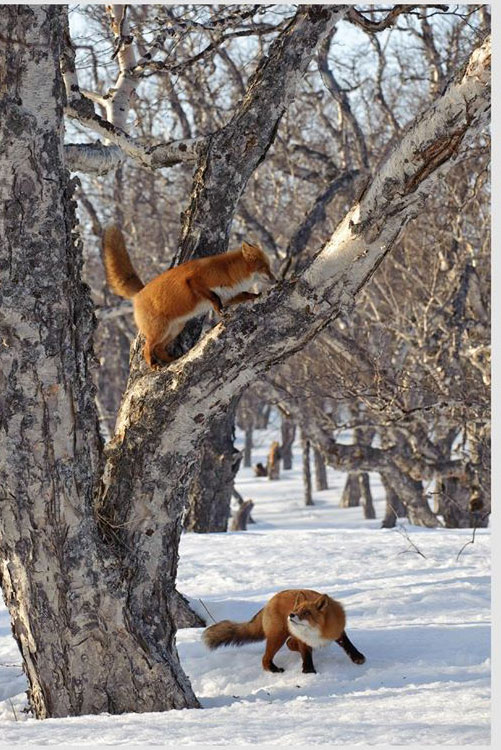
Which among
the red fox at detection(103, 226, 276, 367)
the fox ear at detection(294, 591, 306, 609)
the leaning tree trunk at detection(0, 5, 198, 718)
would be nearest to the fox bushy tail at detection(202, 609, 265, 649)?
the fox ear at detection(294, 591, 306, 609)

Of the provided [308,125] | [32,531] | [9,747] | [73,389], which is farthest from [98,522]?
[308,125]

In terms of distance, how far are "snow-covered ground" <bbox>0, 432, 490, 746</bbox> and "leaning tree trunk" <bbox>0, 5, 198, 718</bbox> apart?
296 mm

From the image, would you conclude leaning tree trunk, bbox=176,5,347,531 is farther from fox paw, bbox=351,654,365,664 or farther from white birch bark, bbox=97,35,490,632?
fox paw, bbox=351,654,365,664

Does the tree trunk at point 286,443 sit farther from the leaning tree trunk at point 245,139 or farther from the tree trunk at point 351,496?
the leaning tree trunk at point 245,139

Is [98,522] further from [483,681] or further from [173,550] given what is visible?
[483,681]

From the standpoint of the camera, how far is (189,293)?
5.23 meters

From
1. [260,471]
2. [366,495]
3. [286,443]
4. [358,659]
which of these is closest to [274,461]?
[286,443]

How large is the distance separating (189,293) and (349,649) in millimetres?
2423

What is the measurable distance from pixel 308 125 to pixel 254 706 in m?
14.4

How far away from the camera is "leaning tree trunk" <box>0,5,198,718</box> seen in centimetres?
442

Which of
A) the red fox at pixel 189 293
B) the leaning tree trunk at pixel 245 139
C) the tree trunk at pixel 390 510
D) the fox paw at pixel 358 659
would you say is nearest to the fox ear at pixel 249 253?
the red fox at pixel 189 293

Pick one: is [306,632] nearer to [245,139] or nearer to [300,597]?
[300,597]

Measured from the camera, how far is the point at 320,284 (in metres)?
4.39

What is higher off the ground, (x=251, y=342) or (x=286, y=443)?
(x=251, y=342)
